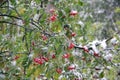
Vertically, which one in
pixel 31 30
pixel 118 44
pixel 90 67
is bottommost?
pixel 90 67

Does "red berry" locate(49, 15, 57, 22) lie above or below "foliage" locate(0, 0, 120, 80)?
above

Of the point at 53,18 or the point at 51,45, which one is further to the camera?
the point at 53,18

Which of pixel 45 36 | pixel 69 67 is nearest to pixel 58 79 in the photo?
pixel 69 67

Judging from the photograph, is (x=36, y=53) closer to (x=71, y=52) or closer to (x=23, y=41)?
(x=71, y=52)

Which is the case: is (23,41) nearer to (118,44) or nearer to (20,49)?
(20,49)

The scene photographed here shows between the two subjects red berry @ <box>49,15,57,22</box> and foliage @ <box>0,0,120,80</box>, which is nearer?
foliage @ <box>0,0,120,80</box>

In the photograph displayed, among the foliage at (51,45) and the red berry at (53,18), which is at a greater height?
the red berry at (53,18)

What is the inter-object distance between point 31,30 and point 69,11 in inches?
12.3

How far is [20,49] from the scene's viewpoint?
9.57 feet

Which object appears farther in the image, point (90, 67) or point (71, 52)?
point (90, 67)

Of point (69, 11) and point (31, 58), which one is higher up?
point (69, 11)

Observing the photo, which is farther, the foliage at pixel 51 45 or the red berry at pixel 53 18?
the red berry at pixel 53 18

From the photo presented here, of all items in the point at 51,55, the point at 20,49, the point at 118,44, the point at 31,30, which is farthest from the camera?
the point at 118,44

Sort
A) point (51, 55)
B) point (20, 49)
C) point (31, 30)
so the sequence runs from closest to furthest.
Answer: point (51, 55)
point (31, 30)
point (20, 49)
